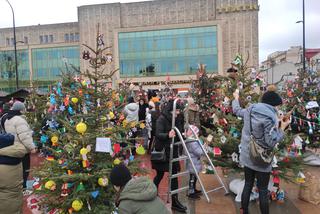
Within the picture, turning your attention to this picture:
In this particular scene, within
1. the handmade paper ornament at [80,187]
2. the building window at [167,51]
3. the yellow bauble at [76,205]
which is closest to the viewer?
the yellow bauble at [76,205]

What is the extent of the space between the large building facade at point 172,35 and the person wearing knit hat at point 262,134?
51.7 meters

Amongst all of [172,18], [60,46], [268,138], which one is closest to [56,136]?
[268,138]

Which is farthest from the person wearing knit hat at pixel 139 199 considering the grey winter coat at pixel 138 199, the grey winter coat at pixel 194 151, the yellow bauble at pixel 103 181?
the grey winter coat at pixel 194 151

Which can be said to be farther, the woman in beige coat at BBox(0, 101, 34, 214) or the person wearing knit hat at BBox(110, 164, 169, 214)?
the woman in beige coat at BBox(0, 101, 34, 214)

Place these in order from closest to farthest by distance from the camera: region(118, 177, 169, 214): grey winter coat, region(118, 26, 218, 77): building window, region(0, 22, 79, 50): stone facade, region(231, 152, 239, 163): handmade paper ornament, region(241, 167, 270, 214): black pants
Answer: region(118, 177, 169, 214): grey winter coat → region(241, 167, 270, 214): black pants → region(231, 152, 239, 163): handmade paper ornament → region(118, 26, 218, 77): building window → region(0, 22, 79, 50): stone facade

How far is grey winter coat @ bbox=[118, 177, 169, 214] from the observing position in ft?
8.71

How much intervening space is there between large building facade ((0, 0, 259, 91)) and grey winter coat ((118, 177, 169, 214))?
2111 inches

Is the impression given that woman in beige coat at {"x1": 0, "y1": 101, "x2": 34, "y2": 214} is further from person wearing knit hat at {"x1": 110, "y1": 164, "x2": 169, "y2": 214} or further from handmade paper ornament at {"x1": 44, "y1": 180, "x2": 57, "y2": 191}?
person wearing knit hat at {"x1": 110, "y1": 164, "x2": 169, "y2": 214}

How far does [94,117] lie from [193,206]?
2.47 m

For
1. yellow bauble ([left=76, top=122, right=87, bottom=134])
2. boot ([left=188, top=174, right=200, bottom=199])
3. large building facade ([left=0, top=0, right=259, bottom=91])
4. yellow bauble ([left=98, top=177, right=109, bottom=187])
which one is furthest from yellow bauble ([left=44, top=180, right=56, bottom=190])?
large building facade ([left=0, top=0, right=259, bottom=91])

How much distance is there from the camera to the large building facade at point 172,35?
192 ft

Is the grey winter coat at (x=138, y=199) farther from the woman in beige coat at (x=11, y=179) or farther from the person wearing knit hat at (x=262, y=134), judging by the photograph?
the person wearing knit hat at (x=262, y=134)

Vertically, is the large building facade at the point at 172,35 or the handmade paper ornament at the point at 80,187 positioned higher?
the large building facade at the point at 172,35

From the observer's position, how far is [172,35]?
60969 mm
